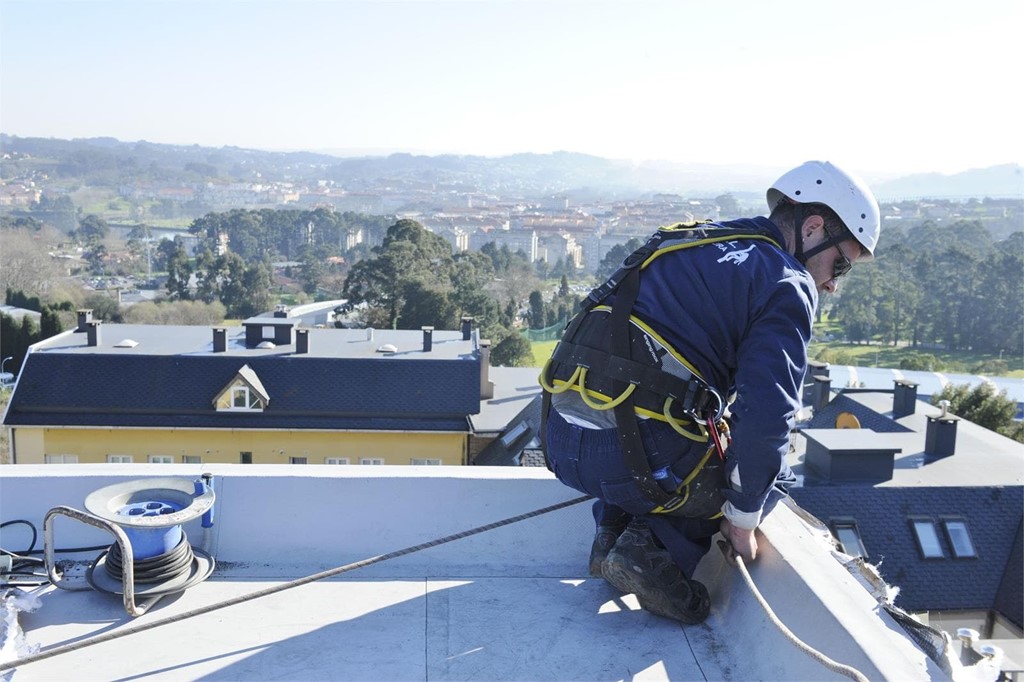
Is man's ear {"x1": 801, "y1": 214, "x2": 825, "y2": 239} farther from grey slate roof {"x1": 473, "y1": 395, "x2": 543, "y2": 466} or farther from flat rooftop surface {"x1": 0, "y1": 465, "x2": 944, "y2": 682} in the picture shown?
grey slate roof {"x1": 473, "y1": 395, "x2": 543, "y2": 466}

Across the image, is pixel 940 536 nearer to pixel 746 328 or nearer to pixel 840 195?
pixel 840 195

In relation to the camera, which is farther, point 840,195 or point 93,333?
point 93,333

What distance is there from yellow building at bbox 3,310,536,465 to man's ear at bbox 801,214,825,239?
15884mm

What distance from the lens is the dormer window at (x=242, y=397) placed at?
18547 mm

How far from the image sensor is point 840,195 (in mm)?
2582

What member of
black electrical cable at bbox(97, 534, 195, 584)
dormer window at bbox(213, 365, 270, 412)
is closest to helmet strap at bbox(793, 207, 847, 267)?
black electrical cable at bbox(97, 534, 195, 584)

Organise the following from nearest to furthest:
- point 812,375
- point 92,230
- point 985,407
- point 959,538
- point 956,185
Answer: point 959,538 < point 985,407 < point 812,375 < point 92,230 < point 956,185

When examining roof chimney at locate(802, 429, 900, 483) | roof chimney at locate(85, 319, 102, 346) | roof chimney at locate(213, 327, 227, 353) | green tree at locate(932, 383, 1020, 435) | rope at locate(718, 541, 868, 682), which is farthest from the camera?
green tree at locate(932, 383, 1020, 435)

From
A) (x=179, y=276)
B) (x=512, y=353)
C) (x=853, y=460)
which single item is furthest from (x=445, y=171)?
(x=853, y=460)

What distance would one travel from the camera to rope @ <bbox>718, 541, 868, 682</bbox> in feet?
6.41

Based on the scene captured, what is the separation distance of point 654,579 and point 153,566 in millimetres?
1396

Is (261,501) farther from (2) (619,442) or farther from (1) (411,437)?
(1) (411,437)

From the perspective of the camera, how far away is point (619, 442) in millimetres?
2496

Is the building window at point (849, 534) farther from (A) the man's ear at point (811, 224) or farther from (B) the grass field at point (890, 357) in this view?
(B) the grass field at point (890, 357)
